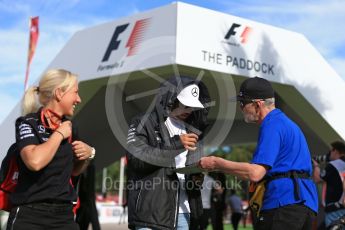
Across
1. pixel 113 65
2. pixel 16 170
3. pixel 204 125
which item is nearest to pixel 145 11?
pixel 113 65

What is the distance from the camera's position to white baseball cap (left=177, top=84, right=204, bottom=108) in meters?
4.37

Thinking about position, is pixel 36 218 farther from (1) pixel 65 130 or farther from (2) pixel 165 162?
(2) pixel 165 162

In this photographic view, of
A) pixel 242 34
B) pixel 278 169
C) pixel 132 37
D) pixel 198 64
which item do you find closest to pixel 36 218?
pixel 278 169

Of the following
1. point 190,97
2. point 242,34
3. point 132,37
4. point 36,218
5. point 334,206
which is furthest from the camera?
point 242,34

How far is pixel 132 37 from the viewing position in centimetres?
1252

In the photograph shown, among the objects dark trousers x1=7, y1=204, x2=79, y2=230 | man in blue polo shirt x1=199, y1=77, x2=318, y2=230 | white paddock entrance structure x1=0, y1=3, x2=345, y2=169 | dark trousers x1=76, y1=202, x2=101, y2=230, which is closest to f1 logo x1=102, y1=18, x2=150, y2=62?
white paddock entrance structure x1=0, y1=3, x2=345, y2=169

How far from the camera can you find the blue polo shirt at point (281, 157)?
4.01 metres

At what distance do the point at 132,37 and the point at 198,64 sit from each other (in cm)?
160

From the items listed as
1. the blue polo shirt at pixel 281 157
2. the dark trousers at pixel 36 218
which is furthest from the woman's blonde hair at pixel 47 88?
the blue polo shirt at pixel 281 157

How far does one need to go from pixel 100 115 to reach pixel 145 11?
14.6 feet

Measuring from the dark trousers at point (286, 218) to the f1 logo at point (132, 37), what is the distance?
856 cm

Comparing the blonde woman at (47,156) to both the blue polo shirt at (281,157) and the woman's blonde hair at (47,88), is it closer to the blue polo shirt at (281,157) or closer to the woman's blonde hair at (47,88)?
the woman's blonde hair at (47,88)

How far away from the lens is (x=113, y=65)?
1284cm

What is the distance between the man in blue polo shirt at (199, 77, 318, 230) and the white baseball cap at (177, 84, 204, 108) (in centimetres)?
37
